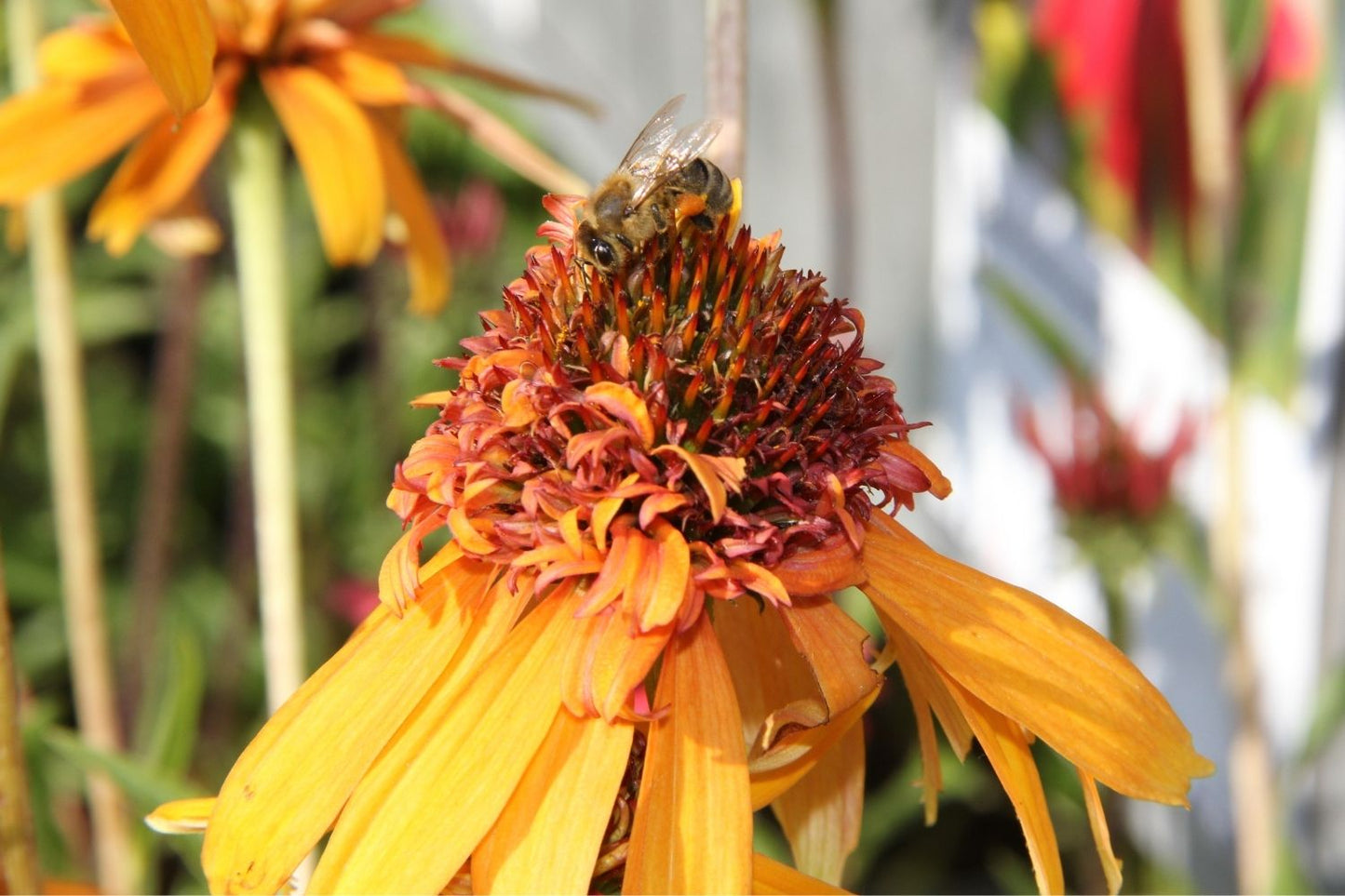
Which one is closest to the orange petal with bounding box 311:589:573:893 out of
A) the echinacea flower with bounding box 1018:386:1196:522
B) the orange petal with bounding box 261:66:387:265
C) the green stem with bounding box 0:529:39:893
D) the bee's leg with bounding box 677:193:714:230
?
the green stem with bounding box 0:529:39:893

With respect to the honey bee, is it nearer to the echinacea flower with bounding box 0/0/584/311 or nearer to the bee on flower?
the bee on flower

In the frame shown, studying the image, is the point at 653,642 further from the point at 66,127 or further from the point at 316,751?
the point at 66,127

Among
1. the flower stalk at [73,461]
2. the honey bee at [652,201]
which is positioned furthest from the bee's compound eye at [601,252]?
the flower stalk at [73,461]

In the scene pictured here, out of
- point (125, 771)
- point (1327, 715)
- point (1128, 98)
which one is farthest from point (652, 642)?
point (1128, 98)

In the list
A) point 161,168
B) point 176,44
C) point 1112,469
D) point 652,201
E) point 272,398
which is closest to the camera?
point 176,44

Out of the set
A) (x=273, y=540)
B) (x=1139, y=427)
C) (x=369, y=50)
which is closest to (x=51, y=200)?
(x=369, y=50)
